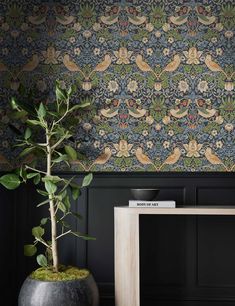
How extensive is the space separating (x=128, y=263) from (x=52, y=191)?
1.91 ft

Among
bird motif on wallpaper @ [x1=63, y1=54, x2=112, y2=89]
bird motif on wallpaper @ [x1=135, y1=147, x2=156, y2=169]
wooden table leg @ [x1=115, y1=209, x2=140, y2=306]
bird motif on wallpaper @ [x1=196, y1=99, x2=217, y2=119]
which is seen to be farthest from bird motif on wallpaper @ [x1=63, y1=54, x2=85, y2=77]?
wooden table leg @ [x1=115, y1=209, x2=140, y2=306]

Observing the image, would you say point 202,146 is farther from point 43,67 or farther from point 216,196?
point 43,67

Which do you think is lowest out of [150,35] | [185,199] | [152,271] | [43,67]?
[152,271]

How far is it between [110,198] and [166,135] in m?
0.55

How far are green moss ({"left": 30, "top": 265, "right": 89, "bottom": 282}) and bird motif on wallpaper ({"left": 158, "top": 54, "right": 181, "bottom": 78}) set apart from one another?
4.37ft

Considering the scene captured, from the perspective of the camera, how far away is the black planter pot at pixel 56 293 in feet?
7.74

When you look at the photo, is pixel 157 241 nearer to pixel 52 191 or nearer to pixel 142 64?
pixel 52 191

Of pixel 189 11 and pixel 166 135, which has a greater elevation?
pixel 189 11

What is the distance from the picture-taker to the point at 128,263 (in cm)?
250

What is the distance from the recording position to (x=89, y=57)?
2.95 metres

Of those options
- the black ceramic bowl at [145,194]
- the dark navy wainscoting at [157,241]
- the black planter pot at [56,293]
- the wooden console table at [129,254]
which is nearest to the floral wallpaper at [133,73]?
the dark navy wainscoting at [157,241]

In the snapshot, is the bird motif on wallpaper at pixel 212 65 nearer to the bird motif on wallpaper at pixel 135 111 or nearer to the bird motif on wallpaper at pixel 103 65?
the bird motif on wallpaper at pixel 135 111

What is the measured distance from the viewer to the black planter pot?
7.74ft

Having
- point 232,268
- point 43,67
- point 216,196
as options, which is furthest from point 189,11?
point 232,268
